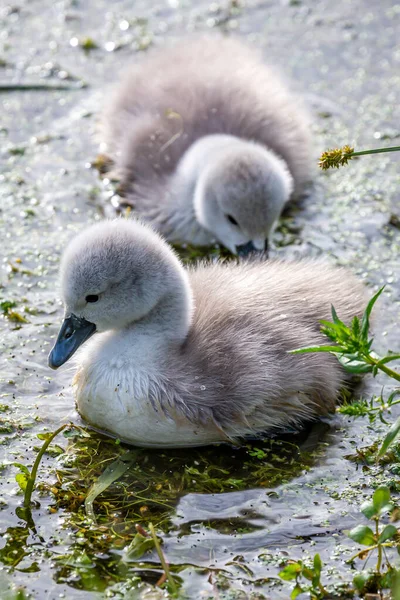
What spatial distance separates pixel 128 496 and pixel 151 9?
193 inches

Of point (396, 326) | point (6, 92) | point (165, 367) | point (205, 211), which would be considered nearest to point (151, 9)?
point (6, 92)

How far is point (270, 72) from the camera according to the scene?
659 cm

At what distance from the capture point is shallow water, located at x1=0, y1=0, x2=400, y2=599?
A: 357 cm

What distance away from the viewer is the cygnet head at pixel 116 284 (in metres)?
4.07

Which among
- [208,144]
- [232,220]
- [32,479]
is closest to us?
[32,479]

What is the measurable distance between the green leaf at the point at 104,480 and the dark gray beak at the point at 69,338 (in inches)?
17.8

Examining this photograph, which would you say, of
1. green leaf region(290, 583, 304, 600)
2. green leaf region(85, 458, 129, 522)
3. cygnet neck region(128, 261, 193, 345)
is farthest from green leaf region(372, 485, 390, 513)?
cygnet neck region(128, 261, 193, 345)

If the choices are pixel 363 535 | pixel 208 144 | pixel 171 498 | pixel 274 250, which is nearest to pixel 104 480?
pixel 171 498

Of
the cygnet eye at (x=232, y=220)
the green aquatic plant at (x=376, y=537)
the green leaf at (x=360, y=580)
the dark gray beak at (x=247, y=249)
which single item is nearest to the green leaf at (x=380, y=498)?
the green aquatic plant at (x=376, y=537)

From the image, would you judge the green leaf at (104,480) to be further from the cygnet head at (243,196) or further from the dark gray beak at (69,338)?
the cygnet head at (243,196)

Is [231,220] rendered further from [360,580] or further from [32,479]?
[360,580]

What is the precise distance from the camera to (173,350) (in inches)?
162

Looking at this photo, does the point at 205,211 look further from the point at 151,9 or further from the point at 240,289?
the point at 151,9

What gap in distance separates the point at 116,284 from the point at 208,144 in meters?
1.83
